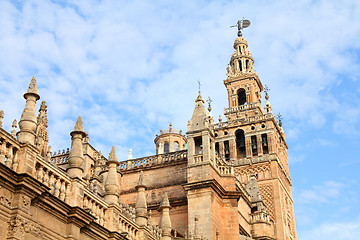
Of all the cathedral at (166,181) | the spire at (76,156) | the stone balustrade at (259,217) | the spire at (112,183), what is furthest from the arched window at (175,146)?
the spire at (76,156)

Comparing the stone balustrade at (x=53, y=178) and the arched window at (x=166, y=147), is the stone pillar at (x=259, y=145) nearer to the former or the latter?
the arched window at (x=166, y=147)

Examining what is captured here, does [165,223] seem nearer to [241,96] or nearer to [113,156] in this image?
[113,156]

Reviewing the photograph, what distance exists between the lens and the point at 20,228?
12.4 metres

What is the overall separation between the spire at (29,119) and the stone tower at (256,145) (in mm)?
32811

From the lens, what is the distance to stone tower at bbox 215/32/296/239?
159 feet

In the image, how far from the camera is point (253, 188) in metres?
38.6

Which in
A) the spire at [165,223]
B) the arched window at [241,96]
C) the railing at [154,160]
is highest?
the arched window at [241,96]

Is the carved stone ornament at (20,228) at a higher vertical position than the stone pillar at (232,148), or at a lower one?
lower

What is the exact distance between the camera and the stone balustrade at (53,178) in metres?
13.6

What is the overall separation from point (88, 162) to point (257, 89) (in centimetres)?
3166

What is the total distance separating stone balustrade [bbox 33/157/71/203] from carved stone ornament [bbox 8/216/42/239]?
3.97 ft

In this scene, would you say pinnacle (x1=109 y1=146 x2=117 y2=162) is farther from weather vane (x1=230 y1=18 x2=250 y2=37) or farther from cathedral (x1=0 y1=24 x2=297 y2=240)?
weather vane (x1=230 y1=18 x2=250 y2=37)

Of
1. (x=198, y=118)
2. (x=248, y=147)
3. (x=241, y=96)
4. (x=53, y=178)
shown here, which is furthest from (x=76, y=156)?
(x=241, y=96)

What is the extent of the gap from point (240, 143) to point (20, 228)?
42.4 m
